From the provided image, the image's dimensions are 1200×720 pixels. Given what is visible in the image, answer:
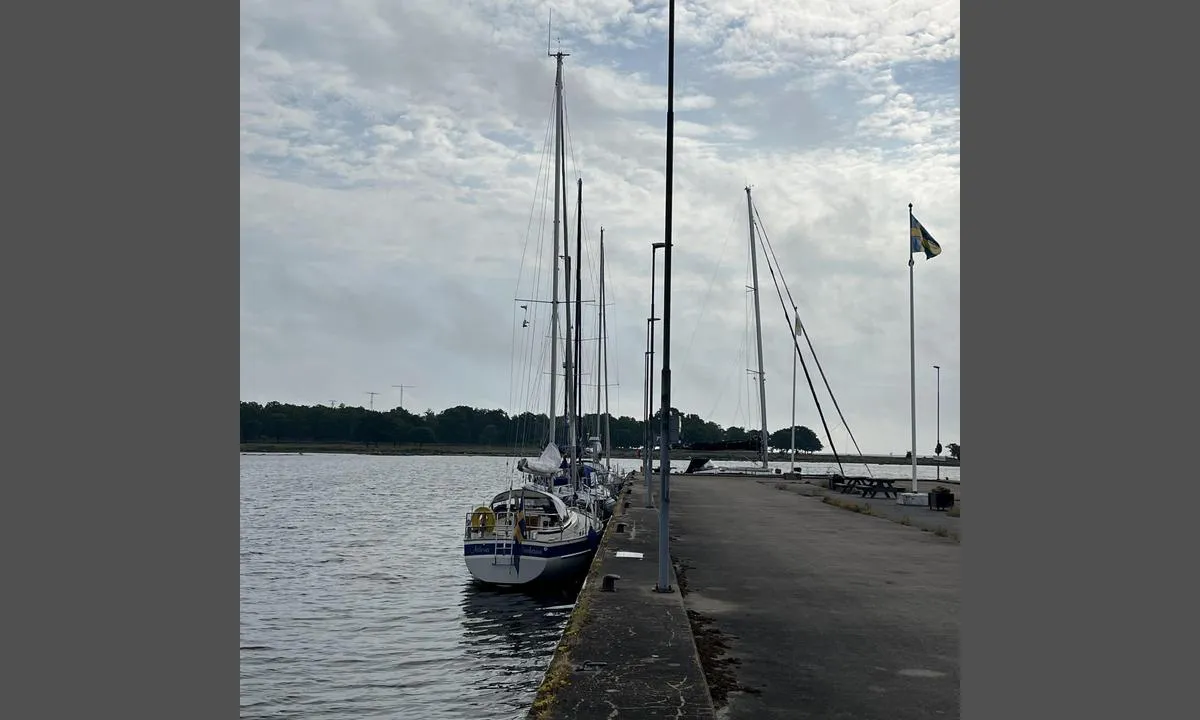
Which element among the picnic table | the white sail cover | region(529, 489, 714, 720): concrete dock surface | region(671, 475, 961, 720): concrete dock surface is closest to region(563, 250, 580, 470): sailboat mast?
the white sail cover

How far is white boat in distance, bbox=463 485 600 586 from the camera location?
79.7 ft

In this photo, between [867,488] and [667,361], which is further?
[867,488]

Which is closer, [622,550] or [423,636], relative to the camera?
[423,636]

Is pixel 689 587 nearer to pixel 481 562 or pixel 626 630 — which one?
pixel 626 630

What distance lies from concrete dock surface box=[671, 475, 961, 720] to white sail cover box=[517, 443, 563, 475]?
4440 millimetres

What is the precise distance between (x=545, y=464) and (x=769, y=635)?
60.6ft

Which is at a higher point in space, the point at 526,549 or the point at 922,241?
the point at 922,241

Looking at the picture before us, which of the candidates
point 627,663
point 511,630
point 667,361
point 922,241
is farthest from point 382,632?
point 922,241

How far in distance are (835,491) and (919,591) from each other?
1499 inches

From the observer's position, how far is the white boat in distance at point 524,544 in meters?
24.3

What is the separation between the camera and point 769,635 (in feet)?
43.9

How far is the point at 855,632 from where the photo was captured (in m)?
13.6

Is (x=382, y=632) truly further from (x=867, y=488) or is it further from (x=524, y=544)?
(x=867, y=488)

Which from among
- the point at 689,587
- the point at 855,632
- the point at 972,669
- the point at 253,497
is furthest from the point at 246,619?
the point at 253,497
